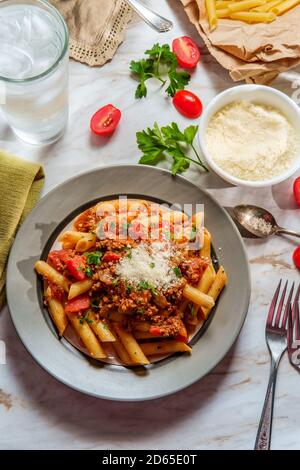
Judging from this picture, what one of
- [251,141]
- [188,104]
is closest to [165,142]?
[188,104]

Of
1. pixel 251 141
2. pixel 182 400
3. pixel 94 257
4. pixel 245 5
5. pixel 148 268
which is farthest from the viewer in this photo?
pixel 245 5

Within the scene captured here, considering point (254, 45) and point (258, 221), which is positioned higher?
point (254, 45)

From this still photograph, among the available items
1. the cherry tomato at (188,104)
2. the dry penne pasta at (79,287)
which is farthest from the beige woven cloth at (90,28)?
the dry penne pasta at (79,287)

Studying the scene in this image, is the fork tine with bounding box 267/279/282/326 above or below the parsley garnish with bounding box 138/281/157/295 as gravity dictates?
below

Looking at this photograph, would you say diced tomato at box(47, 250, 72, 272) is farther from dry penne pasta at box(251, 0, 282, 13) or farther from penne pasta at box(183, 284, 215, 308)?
dry penne pasta at box(251, 0, 282, 13)

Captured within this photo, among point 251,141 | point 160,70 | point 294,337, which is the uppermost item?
point 160,70

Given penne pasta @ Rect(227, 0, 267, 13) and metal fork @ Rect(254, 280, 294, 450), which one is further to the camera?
penne pasta @ Rect(227, 0, 267, 13)

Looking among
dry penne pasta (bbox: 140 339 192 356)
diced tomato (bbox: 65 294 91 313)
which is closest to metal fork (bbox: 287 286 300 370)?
dry penne pasta (bbox: 140 339 192 356)

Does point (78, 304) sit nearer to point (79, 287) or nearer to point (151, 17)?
point (79, 287)
